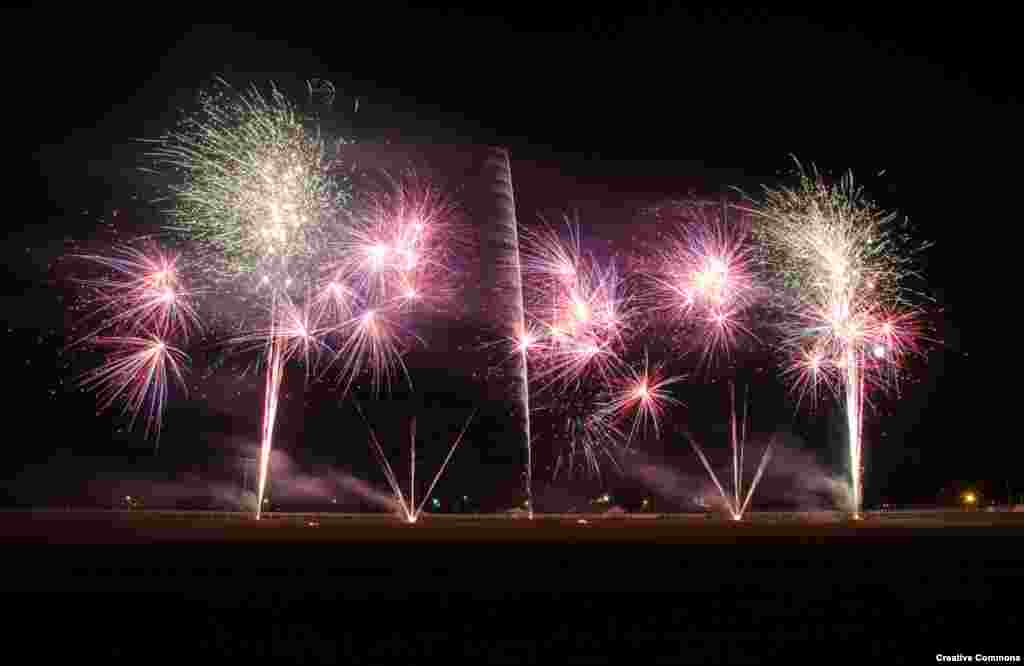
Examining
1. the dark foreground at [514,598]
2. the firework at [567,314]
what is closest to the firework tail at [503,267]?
the firework at [567,314]

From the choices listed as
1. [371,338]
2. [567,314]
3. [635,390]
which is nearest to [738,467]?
[635,390]

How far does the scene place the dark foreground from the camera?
8789mm

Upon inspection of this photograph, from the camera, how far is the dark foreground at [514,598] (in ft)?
28.8

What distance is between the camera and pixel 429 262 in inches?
1025

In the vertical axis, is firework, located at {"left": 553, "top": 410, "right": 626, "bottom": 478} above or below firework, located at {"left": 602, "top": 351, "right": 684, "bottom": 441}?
below

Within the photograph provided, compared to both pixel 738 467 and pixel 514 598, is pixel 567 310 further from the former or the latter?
pixel 738 467

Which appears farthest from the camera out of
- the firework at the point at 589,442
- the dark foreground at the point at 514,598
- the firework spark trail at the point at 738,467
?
the firework spark trail at the point at 738,467

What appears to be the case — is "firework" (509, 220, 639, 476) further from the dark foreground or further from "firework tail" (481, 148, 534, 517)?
the dark foreground

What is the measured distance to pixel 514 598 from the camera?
1116 cm

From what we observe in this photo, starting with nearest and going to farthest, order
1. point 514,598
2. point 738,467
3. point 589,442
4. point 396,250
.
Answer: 1. point 514,598
2. point 396,250
3. point 589,442
4. point 738,467

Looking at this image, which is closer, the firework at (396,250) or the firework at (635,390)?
the firework at (396,250)

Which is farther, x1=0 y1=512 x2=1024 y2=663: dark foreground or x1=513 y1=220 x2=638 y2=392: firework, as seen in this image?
x1=513 y1=220 x2=638 y2=392: firework

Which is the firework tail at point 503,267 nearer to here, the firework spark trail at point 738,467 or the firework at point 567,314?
the firework at point 567,314

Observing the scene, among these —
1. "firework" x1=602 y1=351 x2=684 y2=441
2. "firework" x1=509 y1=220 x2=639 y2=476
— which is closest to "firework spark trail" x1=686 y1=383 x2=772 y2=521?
"firework" x1=602 y1=351 x2=684 y2=441
